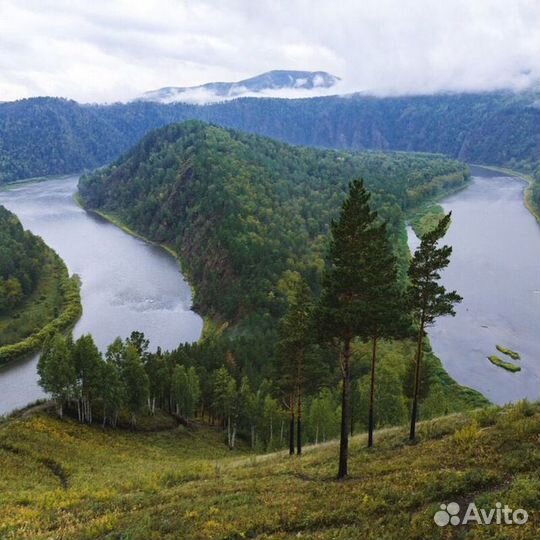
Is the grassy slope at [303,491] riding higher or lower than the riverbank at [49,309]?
higher

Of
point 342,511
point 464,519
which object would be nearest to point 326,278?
point 342,511

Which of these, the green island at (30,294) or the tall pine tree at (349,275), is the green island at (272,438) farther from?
the green island at (30,294)

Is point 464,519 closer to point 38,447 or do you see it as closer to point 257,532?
point 257,532

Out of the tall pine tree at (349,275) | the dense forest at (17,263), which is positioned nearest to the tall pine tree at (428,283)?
the tall pine tree at (349,275)

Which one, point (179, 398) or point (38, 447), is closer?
point (38, 447)

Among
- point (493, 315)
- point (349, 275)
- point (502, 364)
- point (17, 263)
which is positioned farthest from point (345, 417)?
point (17, 263)

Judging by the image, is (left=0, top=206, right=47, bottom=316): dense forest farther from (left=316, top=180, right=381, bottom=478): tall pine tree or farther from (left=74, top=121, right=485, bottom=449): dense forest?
(left=316, top=180, right=381, bottom=478): tall pine tree
